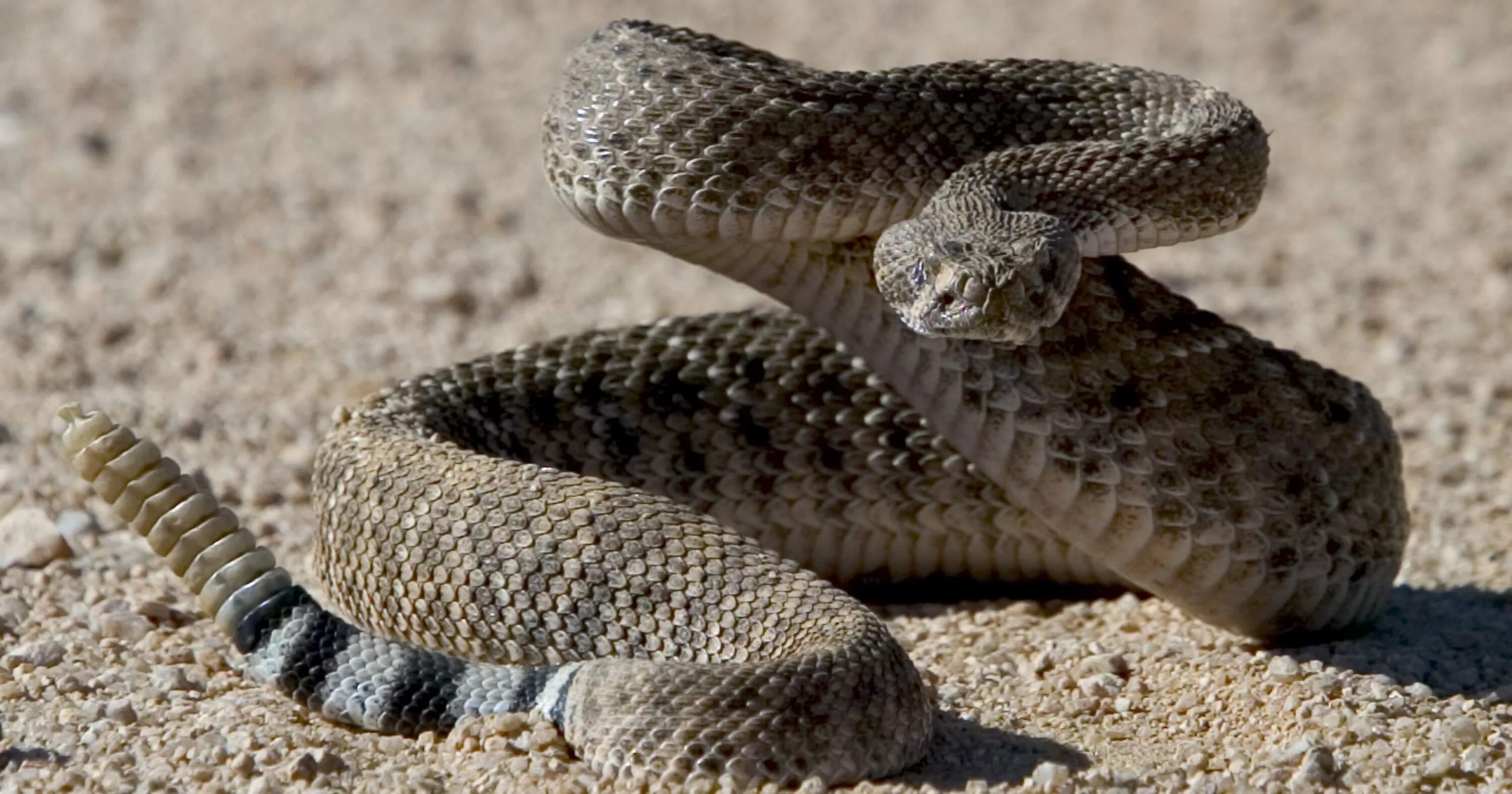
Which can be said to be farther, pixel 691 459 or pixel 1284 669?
pixel 691 459

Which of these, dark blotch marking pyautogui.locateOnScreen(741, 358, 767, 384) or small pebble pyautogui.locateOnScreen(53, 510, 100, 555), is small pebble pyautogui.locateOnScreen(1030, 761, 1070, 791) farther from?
small pebble pyautogui.locateOnScreen(53, 510, 100, 555)

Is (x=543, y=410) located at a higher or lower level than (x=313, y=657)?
higher

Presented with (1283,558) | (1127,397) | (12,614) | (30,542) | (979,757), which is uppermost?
(1127,397)

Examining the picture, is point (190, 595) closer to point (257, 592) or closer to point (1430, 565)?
point (257, 592)

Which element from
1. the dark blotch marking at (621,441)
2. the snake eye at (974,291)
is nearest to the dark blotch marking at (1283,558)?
the snake eye at (974,291)

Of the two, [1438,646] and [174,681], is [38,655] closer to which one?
[174,681]

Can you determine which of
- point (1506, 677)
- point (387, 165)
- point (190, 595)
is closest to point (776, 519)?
point (190, 595)

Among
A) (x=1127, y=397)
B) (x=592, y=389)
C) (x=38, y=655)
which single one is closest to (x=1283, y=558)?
(x=1127, y=397)
